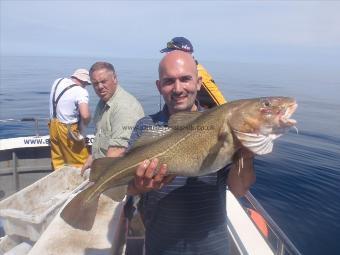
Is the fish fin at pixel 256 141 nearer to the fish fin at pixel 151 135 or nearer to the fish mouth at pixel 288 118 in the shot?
the fish mouth at pixel 288 118

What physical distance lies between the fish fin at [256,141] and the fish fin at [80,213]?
1.42 m

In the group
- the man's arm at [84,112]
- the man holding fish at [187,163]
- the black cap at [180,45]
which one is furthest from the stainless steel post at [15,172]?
the man holding fish at [187,163]

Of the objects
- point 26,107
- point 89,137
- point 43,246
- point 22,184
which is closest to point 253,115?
point 43,246

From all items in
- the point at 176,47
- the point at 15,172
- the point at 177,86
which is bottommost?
the point at 15,172

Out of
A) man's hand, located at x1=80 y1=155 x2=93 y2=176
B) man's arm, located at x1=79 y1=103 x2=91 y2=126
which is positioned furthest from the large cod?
man's arm, located at x1=79 y1=103 x2=91 y2=126

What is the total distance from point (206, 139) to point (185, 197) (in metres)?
0.63

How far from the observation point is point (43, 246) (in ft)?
12.1

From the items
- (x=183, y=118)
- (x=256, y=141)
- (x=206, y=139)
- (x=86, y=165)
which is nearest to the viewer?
(x=256, y=141)

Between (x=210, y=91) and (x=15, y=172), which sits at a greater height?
(x=210, y=91)

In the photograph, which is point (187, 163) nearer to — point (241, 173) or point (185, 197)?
point (185, 197)

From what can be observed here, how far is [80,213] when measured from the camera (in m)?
3.07

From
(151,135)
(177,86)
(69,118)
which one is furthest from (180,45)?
(69,118)

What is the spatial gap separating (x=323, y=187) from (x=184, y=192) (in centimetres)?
878

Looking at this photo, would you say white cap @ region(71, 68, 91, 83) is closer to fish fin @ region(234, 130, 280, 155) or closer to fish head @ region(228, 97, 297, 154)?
→ fish head @ region(228, 97, 297, 154)
